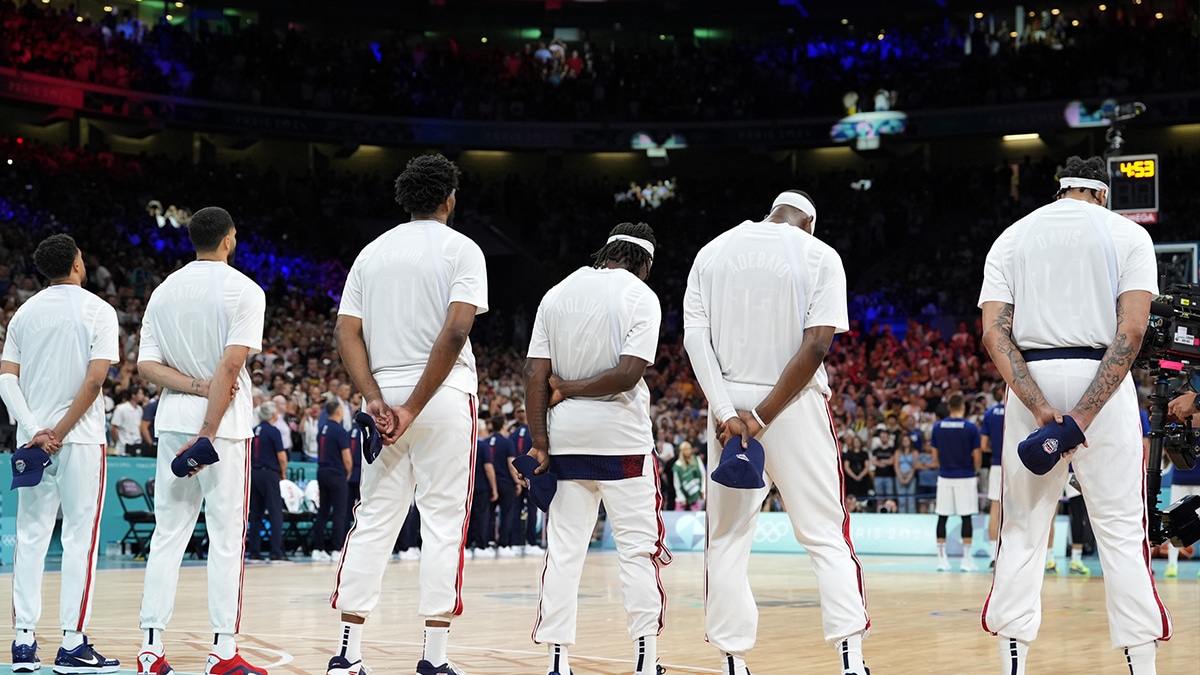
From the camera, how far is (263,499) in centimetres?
1692

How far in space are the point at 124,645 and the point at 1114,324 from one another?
636 cm

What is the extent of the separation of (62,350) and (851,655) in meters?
4.76

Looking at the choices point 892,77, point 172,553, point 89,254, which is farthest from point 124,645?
point 892,77

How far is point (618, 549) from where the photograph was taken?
643 cm

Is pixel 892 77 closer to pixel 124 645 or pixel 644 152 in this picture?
pixel 644 152

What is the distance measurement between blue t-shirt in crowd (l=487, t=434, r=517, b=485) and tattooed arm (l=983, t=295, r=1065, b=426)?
1337cm

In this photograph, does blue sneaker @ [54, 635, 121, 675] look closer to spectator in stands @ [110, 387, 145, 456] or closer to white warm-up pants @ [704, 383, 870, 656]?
white warm-up pants @ [704, 383, 870, 656]

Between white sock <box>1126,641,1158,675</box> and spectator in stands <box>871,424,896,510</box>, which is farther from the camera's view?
spectator in stands <box>871,424,896,510</box>

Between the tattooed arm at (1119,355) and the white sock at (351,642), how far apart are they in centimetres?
331

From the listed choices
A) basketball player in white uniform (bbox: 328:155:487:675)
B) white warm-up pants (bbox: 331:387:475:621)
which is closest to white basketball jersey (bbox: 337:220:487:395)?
basketball player in white uniform (bbox: 328:155:487:675)

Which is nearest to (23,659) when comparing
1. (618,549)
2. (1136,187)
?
(618,549)

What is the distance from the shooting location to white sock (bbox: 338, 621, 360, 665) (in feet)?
19.6

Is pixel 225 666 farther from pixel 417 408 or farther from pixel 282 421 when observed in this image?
pixel 282 421

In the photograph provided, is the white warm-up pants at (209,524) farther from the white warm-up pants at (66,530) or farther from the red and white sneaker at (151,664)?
the white warm-up pants at (66,530)
